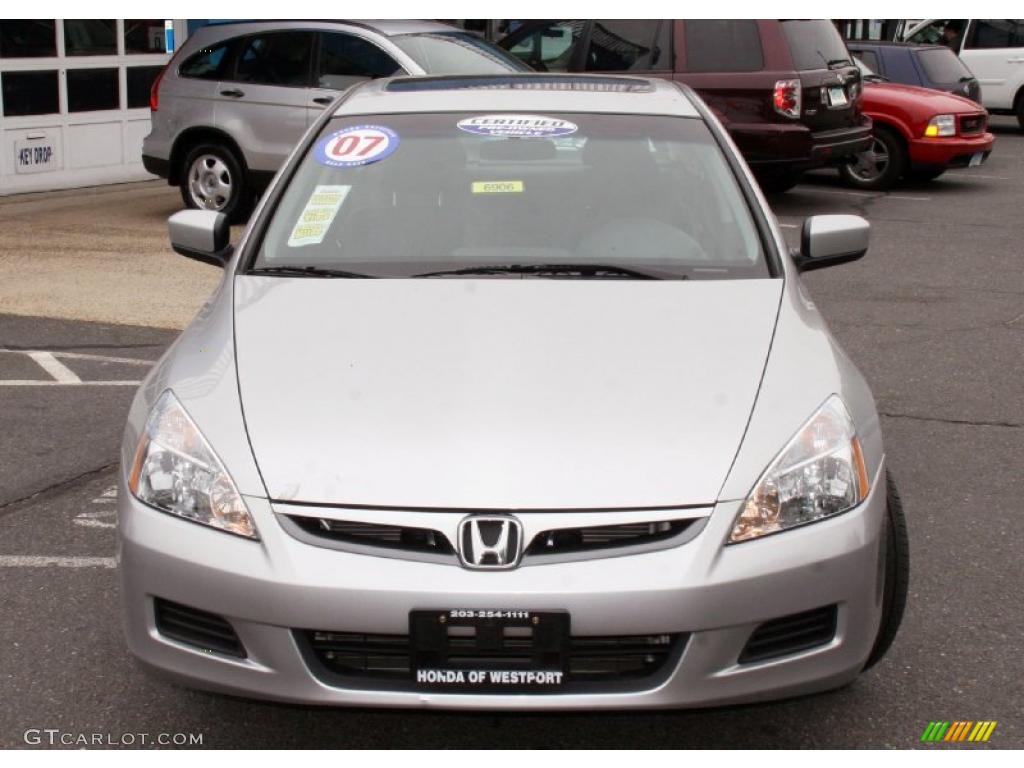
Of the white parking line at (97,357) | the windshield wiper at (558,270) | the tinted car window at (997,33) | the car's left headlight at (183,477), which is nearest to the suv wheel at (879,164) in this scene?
the tinted car window at (997,33)

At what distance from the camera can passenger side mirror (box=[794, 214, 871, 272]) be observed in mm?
4770

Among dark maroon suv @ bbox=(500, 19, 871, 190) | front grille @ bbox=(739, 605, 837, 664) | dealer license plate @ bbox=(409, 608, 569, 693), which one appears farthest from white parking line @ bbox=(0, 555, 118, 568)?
dark maroon suv @ bbox=(500, 19, 871, 190)

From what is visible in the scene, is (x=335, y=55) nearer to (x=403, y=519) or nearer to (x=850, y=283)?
(x=850, y=283)

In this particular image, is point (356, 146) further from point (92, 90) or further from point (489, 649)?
point (92, 90)

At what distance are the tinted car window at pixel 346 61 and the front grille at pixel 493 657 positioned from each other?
917 centimetres

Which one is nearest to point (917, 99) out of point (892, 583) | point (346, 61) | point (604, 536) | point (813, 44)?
point (813, 44)

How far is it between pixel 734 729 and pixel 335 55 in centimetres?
934

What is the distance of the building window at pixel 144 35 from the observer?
15648mm

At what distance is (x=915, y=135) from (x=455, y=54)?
543cm

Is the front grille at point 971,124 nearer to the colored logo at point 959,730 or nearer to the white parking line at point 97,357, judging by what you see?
the white parking line at point 97,357

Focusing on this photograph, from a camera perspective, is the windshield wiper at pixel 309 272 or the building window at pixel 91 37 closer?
the windshield wiper at pixel 309 272

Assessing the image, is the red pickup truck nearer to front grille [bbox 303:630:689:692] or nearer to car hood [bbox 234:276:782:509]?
car hood [bbox 234:276:782:509]

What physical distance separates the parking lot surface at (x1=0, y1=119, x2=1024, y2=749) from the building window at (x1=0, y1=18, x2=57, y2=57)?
2.98 meters

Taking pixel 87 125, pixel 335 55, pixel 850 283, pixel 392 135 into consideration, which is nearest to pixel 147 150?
pixel 335 55
